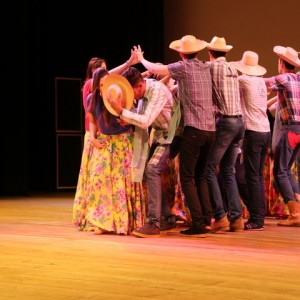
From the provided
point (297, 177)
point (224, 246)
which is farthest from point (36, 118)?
point (224, 246)

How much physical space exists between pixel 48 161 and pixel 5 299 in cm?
838

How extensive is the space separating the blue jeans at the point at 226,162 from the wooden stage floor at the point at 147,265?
253mm

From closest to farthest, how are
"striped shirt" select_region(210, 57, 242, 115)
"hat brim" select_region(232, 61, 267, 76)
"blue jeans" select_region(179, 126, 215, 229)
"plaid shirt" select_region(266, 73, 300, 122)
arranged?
"blue jeans" select_region(179, 126, 215, 229) → "striped shirt" select_region(210, 57, 242, 115) → "hat brim" select_region(232, 61, 267, 76) → "plaid shirt" select_region(266, 73, 300, 122)

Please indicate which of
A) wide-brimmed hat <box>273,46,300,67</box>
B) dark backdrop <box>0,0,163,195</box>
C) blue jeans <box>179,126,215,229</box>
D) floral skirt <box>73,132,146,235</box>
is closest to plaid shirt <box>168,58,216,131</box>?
blue jeans <box>179,126,215,229</box>

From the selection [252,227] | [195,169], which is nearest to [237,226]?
[252,227]

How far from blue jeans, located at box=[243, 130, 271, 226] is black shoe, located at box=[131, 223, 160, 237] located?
93 cm

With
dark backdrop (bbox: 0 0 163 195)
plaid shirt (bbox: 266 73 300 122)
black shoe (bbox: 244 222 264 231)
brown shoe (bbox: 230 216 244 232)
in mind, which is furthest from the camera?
dark backdrop (bbox: 0 0 163 195)

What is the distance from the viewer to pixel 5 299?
3.32 m

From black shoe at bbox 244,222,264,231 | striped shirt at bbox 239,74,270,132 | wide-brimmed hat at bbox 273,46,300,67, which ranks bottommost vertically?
black shoe at bbox 244,222,264,231

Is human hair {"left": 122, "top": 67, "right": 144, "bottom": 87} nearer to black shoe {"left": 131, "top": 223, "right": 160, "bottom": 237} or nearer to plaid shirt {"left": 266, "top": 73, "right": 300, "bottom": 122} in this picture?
black shoe {"left": 131, "top": 223, "right": 160, "bottom": 237}

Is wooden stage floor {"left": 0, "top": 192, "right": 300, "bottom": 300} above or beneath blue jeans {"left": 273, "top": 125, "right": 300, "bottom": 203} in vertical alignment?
beneath

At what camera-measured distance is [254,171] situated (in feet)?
20.0

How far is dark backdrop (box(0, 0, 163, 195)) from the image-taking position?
A: 1048 centimetres

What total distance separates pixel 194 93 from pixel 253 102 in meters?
0.79
